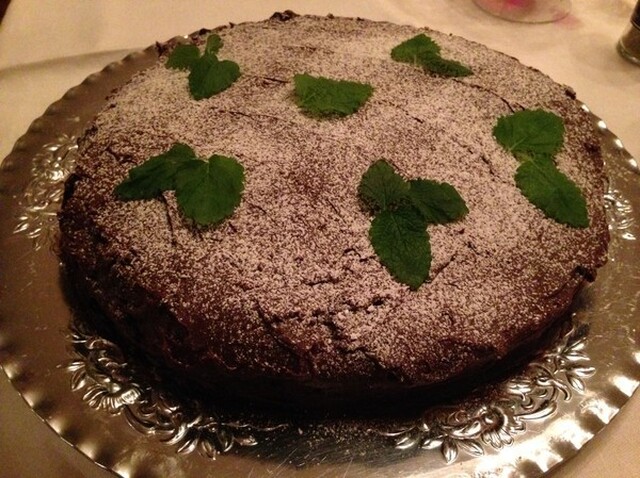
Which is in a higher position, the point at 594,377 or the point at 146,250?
the point at 146,250

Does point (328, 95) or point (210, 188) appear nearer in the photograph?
point (210, 188)

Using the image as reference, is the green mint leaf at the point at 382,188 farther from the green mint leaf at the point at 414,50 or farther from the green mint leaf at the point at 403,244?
the green mint leaf at the point at 414,50

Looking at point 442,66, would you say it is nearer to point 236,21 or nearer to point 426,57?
point 426,57

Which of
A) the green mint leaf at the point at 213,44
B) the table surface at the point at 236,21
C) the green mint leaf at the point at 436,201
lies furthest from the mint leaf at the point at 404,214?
the table surface at the point at 236,21

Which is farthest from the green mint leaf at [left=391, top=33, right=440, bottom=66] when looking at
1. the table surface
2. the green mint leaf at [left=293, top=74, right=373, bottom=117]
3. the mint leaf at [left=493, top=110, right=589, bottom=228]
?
the table surface

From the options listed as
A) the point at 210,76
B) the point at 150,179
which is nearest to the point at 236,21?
the point at 210,76

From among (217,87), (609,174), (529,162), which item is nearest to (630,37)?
(609,174)

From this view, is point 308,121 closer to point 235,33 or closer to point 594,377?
point 235,33
